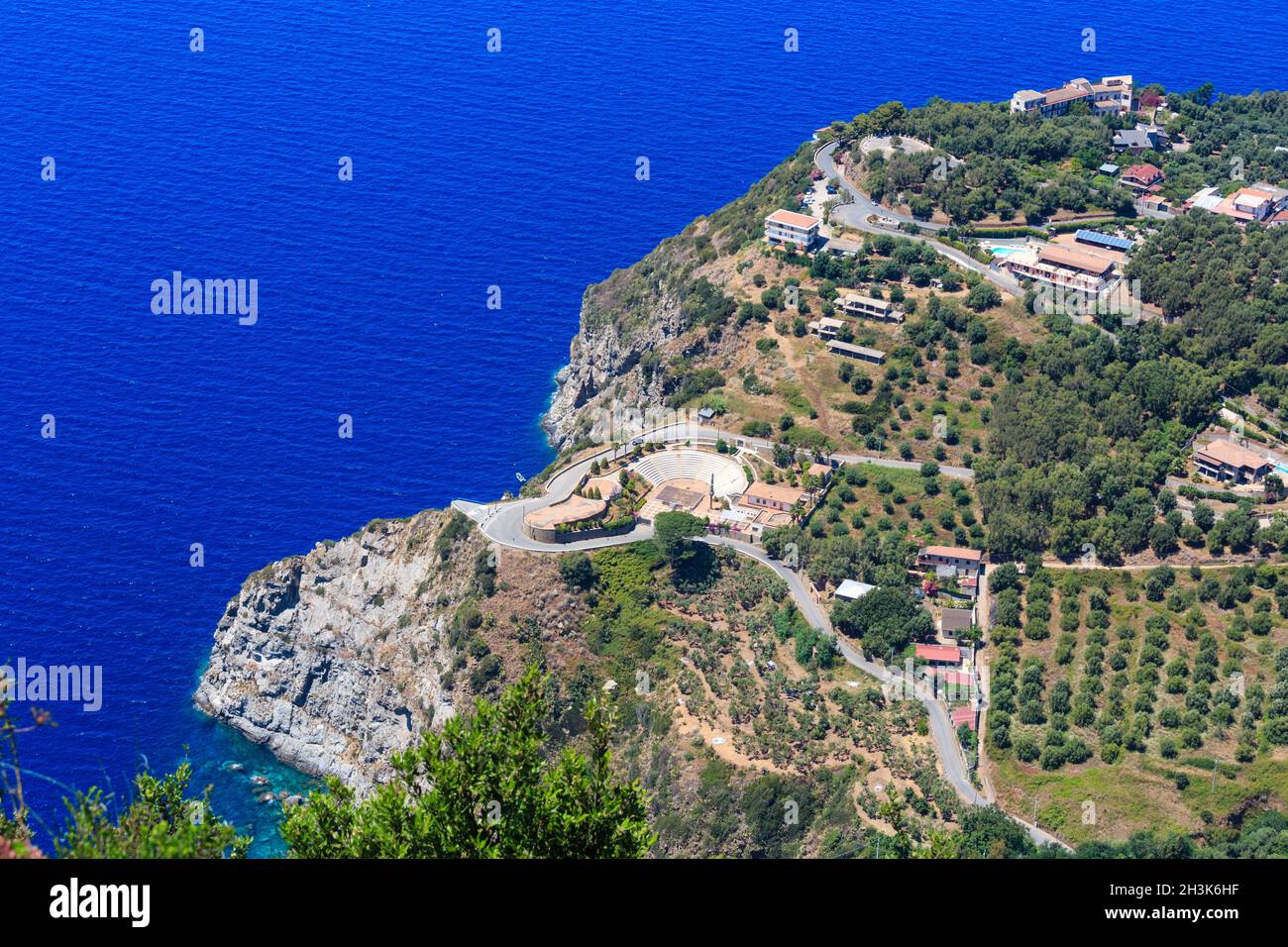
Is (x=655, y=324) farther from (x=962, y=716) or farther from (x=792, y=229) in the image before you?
(x=962, y=716)

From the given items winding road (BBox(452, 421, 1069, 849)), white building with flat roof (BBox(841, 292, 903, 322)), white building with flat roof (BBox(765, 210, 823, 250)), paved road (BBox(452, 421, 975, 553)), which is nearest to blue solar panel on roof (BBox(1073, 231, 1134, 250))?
white building with flat roof (BBox(841, 292, 903, 322))

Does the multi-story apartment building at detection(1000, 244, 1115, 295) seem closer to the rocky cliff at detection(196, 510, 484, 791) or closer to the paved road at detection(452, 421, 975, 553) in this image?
the paved road at detection(452, 421, 975, 553)

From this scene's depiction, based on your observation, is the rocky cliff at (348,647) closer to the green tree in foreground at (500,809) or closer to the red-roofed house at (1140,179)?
the green tree in foreground at (500,809)

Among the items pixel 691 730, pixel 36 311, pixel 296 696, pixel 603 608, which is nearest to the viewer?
pixel 691 730
